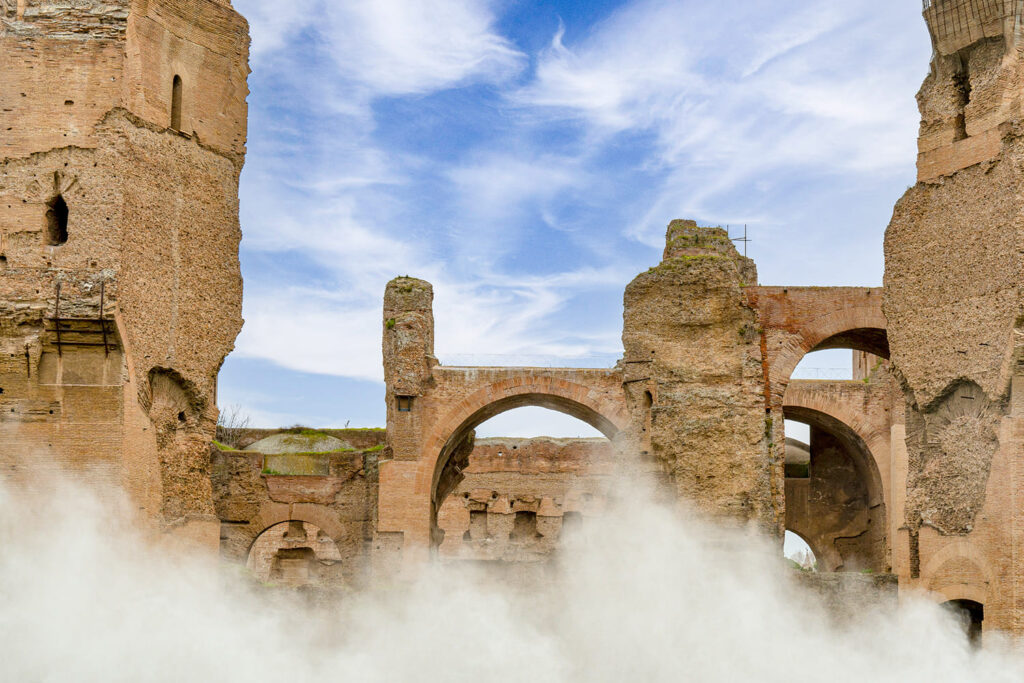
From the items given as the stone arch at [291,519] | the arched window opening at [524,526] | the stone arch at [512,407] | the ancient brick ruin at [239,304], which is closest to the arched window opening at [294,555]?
the arched window opening at [524,526]

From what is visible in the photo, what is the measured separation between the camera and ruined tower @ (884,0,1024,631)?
1083cm

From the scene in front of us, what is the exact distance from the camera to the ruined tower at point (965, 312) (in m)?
10.8

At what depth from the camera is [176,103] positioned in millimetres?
13461

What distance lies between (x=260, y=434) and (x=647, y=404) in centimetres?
1241

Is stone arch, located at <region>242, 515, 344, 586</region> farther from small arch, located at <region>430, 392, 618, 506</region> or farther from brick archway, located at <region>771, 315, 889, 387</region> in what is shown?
brick archway, located at <region>771, 315, 889, 387</region>

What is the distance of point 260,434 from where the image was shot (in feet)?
74.4

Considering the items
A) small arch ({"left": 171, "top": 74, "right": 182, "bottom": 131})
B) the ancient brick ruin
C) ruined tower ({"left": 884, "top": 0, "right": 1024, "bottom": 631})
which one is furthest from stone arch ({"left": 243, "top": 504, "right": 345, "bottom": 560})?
ruined tower ({"left": 884, "top": 0, "right": 1024, "bottom": 631})

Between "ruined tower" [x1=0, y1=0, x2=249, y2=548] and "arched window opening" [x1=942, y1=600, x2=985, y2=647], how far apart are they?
314 inches

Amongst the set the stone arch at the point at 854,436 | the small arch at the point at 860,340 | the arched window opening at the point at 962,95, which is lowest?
the stone arch at the point at 854,436

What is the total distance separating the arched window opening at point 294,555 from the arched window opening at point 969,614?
13467mm

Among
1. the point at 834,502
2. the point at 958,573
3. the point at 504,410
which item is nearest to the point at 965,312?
the point at 958,573

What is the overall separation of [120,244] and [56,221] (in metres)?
0.83

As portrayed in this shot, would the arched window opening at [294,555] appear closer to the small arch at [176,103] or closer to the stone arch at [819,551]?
the stone arch at [819,551]

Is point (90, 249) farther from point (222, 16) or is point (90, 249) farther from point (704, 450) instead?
point (704, 450)
